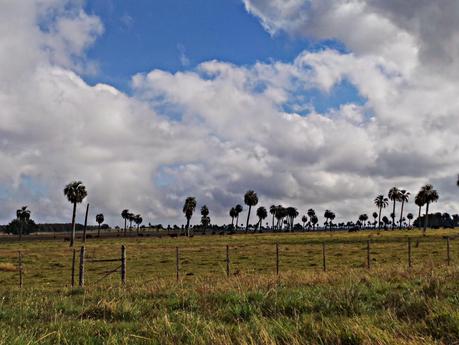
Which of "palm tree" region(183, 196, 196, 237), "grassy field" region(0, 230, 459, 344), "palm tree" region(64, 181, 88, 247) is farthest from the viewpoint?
"palm tree" region(183, 196, 196, 237)

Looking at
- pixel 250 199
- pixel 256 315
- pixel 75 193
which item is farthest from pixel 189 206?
pixel 256 315

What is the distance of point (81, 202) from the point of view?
95.3 meters

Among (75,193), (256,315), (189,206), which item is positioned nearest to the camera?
(256,315)

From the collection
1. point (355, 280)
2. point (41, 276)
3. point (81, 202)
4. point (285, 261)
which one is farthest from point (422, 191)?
point (355, 280)

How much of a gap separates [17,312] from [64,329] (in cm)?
281

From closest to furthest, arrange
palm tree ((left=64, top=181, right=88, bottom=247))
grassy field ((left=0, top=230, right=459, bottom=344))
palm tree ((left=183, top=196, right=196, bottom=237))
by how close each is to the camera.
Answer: grassy field ((left=0, top=230, right=459, bottom=344))
palm tree ((left=64, top=181, right=88, bottom=247))
palm tree ((left=183, top=196, right=196, bottom=237))

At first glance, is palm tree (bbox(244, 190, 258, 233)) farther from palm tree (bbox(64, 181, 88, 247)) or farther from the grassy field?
the grassy field

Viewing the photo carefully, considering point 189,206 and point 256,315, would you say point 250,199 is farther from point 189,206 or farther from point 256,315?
point 256,315

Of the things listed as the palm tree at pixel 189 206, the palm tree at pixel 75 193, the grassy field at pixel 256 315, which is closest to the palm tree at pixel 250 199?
the palm tree at pixel 189 206

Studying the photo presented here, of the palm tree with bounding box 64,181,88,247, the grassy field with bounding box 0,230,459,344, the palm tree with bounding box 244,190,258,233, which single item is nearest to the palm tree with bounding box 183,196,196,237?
the palm tree with bounding box 244,190,258,233

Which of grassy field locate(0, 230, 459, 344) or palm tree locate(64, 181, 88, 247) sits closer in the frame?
grassy field locate(0, 230, 459, 344)

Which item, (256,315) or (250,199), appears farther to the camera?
(250,199)

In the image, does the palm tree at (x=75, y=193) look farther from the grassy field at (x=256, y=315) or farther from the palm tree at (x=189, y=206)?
the grassy field at (x=256, y=315)

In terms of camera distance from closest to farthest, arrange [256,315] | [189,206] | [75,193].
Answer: [256,315]
[75,193]
[189,206]
